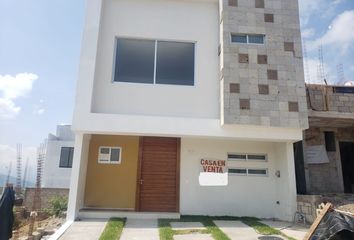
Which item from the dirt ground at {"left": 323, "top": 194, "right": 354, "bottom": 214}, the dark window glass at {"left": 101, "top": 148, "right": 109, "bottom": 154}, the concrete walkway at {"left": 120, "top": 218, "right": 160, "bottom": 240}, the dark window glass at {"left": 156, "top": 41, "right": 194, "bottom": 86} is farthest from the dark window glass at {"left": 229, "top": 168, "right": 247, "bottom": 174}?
the dark window glass at {"left": 101, "top": 148, "right": 109, "bottom": 154}

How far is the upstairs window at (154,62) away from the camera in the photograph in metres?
8.96

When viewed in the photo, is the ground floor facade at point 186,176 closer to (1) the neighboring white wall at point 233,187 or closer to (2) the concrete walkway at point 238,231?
(1) the neighboring white wall at point 233,187

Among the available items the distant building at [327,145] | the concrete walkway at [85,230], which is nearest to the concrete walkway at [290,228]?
the distant building at [327,145]

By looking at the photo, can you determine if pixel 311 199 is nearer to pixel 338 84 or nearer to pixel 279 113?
pixel 279 113

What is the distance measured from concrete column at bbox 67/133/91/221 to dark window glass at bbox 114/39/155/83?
2205 mm

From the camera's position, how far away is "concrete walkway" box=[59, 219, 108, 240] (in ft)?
21.2

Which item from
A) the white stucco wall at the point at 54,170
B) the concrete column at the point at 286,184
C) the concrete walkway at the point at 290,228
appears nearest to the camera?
the concrete walkway at the point at 290,228

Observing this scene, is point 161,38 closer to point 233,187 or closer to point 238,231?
point 233,187

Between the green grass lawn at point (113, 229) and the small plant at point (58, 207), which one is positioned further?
the small plant at point (58, 207)

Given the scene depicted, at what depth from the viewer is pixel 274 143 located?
9875mm

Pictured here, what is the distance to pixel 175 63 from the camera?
30.0 ft

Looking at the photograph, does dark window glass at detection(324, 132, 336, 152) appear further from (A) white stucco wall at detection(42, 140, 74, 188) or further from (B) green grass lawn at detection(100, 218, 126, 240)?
(A) white stucco wall at detection(42, 140, 74, 188)

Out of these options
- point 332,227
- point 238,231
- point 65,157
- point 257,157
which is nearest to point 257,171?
point 257,157

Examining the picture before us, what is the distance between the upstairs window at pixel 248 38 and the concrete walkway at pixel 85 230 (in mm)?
6589
